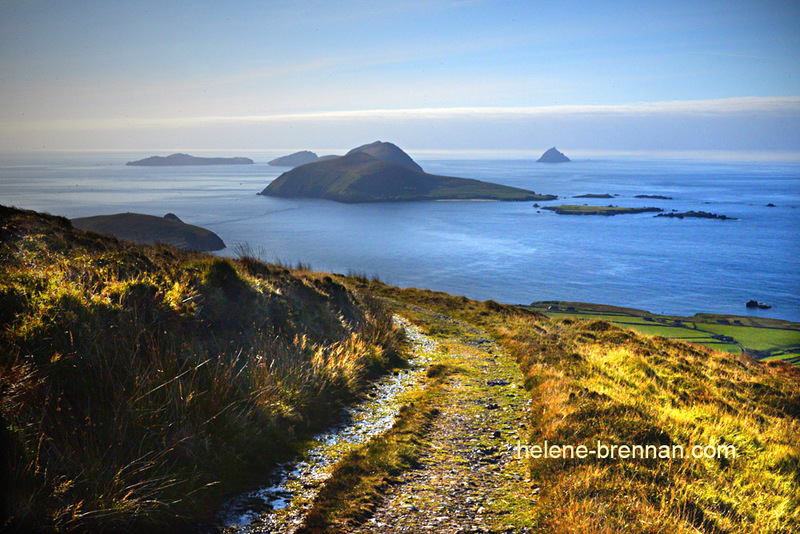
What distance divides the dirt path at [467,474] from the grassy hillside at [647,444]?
180mm

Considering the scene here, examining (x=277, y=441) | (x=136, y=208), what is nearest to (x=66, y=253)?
(x=277, y=441)

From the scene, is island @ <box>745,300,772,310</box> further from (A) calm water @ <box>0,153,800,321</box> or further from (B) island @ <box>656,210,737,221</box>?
(B) island @ <box>656,210,737,221</box>

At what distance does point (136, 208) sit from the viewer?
131500 millimetres

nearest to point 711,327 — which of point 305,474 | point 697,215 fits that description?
point 305,474

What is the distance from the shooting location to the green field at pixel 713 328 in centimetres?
5756

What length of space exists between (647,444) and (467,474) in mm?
3308

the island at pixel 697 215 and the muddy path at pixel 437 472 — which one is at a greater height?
the island at pixel 697 215

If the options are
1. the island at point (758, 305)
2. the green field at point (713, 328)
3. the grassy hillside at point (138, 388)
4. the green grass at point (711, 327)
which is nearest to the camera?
the grassy hillside at point (138, 388)

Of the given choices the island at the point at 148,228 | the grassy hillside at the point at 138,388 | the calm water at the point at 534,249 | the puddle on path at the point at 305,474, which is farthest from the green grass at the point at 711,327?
the island at the point at 148,228

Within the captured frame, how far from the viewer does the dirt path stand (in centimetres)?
588

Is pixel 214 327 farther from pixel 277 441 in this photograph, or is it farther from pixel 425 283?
pixel 425 283

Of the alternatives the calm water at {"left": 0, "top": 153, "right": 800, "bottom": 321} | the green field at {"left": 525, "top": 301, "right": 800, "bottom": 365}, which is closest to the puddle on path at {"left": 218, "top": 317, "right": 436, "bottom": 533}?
the green field at {"left": 525, "top": 301, "right": 800, "bottom": 365}

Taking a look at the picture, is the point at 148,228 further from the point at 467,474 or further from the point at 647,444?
the point at 647,444

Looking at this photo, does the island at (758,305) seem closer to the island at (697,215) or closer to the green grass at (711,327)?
the green grass at (711,327)
